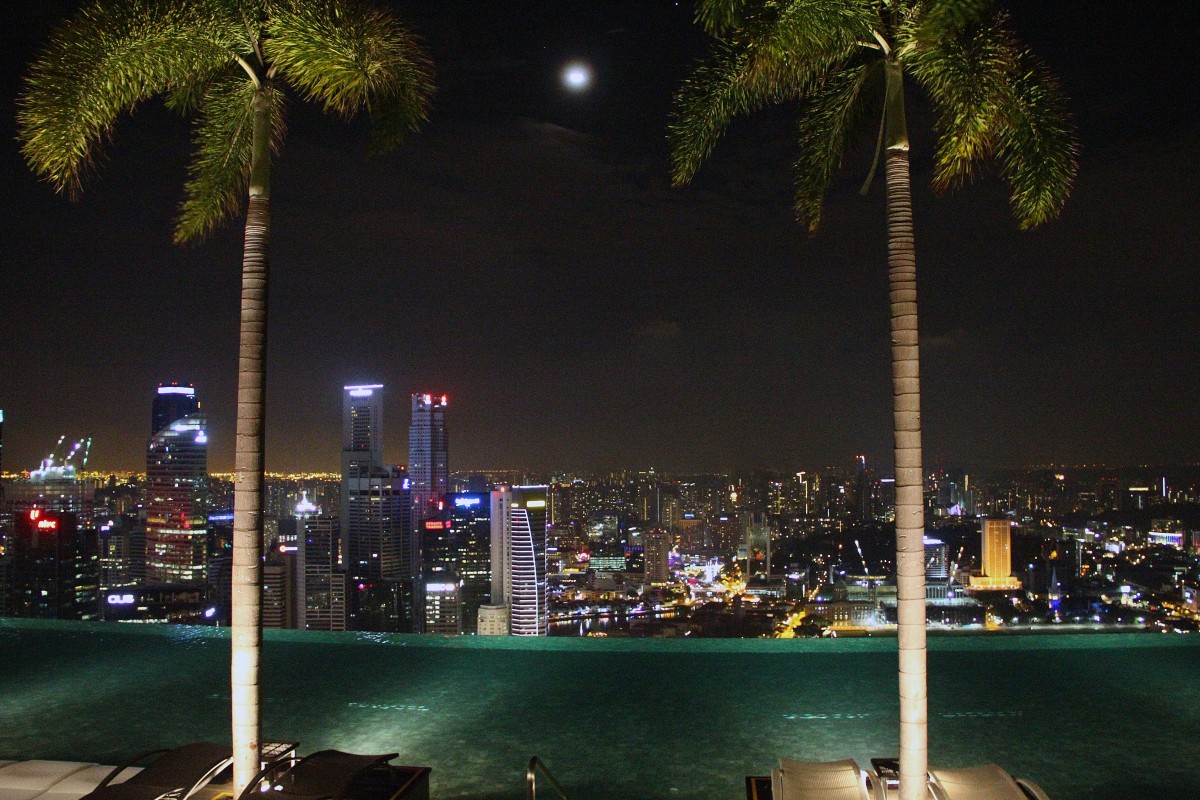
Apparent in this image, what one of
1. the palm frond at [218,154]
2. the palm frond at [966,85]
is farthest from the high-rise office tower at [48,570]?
the palm frond at [966,85]

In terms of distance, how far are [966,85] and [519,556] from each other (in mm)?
21627

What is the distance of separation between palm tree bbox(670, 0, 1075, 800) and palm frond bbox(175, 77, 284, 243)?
2.45 meters

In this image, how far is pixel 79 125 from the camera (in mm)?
3775

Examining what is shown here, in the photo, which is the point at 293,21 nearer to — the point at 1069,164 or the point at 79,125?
the point at 79,125

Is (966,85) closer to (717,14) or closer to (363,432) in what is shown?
(717,14)

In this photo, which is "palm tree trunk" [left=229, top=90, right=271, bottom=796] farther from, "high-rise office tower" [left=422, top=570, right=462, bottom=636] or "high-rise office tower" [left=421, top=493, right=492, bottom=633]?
"high-rise office tower" [left=422, top=570, right=462, bottom=636]

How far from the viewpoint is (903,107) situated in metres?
3.90

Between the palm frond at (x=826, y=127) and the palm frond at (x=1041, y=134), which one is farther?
the palm frond at (x=826, y=127)

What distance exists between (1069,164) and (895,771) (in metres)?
3.22

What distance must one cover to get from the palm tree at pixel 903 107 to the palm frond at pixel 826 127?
0.34 feet

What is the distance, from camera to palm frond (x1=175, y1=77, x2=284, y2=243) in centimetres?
446

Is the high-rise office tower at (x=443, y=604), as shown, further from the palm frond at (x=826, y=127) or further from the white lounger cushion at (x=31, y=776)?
the palm frond at (x=826, y=127)

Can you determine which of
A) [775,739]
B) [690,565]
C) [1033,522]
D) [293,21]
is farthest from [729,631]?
[690,565]

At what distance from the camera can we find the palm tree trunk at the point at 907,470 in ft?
11.9
